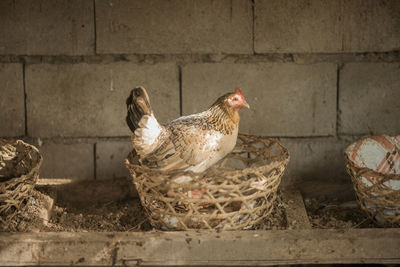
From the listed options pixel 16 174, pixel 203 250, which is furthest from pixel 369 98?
pixel 16 174

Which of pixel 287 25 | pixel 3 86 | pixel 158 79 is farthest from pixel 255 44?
pixel 3 86

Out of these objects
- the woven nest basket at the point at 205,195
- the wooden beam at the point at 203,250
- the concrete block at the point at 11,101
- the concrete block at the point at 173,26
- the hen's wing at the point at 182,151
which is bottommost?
the wooden beam at the point at 203,250

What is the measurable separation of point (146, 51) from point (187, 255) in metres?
1.25

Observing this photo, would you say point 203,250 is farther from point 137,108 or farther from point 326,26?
point 326,26

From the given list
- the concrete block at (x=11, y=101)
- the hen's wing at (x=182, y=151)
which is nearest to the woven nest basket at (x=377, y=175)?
the hen's wing at (x=182, y=151)

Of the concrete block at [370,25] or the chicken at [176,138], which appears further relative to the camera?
the concrete block at [370,25]

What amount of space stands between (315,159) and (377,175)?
0.83 metres

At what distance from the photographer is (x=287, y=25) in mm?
2701

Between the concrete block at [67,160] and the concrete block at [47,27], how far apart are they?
1.86 ft

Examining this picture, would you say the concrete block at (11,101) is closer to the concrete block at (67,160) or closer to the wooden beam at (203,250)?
the concrete block at (67,160)

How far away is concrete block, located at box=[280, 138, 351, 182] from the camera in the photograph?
286cm

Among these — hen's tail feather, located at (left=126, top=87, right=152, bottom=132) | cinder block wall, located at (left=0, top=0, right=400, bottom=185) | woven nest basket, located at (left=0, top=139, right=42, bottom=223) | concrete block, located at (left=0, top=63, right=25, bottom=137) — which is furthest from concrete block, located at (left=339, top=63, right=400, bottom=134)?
concrete block, located at (left=0, top=63, right=25, bottom=137)

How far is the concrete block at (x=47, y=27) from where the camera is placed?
105 inches

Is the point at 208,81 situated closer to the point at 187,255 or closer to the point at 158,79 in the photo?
the point at 158,79
